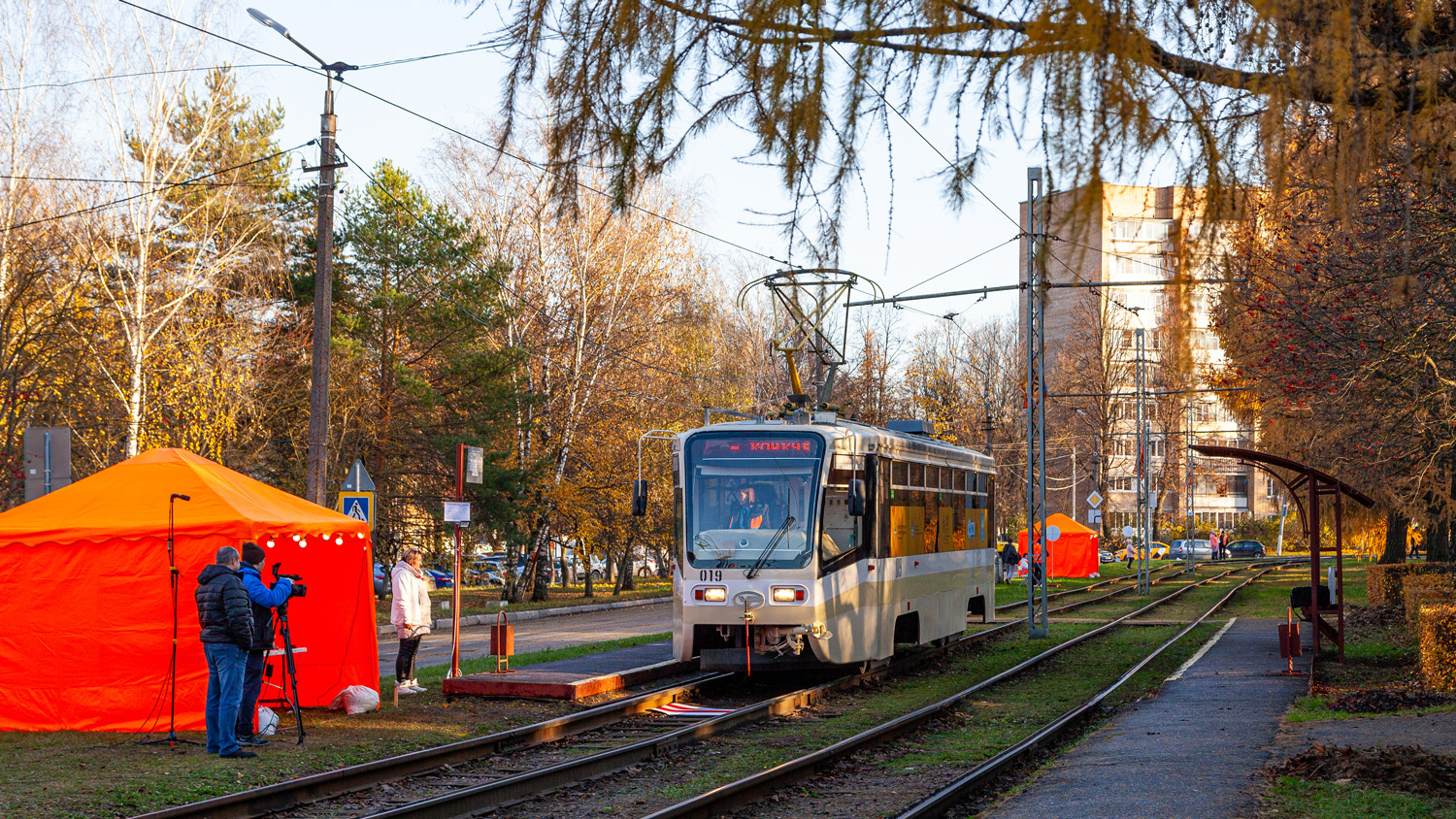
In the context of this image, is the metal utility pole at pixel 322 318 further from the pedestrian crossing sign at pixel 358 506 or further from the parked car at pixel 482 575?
the parked car at pixel 482 575

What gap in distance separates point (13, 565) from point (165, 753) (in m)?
3.07

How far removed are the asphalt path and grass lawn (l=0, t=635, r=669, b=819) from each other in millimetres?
6282

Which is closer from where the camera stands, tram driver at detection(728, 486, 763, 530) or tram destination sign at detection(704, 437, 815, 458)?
tram driver at detection(728, 486, 763, 530)

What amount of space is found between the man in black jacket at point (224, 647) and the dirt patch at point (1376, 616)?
2120cm

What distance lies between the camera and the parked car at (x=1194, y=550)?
7906 cm

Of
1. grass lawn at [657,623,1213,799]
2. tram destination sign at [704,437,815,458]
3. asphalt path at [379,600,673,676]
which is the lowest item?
asphalt path at [379,600,673,676]

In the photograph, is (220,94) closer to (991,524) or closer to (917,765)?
(991,524)

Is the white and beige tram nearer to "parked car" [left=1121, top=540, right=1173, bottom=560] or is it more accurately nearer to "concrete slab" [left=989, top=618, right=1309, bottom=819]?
"concrete slab" [left=989, top=618, right=1309, bottom=819]

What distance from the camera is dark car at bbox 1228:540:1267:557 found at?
8812 centimetres

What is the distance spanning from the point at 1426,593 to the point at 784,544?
9.06 metres

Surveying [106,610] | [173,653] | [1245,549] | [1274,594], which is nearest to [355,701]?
[173,653]

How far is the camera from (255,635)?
12047 millimetres

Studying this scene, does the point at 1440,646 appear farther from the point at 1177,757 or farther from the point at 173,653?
the point at 173,653

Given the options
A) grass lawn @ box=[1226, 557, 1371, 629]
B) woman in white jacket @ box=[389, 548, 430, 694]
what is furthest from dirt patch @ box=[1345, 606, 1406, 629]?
woman in white jacket @ box=[389, 548, 430, 694]
